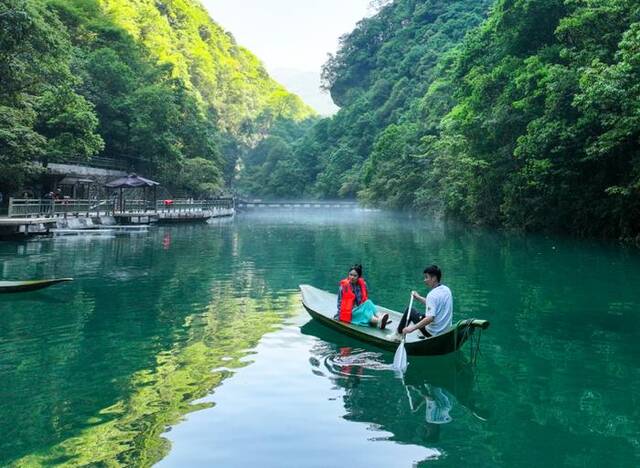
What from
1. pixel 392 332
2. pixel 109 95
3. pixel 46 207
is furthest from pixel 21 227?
pixel 109 95

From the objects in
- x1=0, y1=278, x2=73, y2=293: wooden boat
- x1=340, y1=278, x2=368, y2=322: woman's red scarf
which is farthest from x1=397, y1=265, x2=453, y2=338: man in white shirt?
x1=0, y1=278, x2=73, y2=293: wooden boat

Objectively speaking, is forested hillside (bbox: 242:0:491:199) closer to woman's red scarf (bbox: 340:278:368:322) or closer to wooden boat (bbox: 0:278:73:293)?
wooden boat (bbox: 0:278:73:293)

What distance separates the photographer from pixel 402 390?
7.20 m

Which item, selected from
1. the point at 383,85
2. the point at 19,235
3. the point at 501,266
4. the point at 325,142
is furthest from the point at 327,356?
the point at 325,142

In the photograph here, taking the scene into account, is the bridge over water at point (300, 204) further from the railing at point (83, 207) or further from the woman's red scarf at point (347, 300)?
the woman's red scarf at point (347, 300)

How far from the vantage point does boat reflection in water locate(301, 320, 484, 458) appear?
19.8 feet

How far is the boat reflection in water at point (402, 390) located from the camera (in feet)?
19.8

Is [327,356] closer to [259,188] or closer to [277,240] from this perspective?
[277,240]

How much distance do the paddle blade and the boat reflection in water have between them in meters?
0.09

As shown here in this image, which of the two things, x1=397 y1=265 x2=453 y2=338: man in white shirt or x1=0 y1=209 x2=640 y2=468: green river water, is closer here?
x1=0 y1=209 x2=640 y2=468: green river water

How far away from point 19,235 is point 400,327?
71.2ft

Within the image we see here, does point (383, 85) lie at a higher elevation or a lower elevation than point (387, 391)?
higher

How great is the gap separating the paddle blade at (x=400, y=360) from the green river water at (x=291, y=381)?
14 cm

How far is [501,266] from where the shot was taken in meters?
19.3
